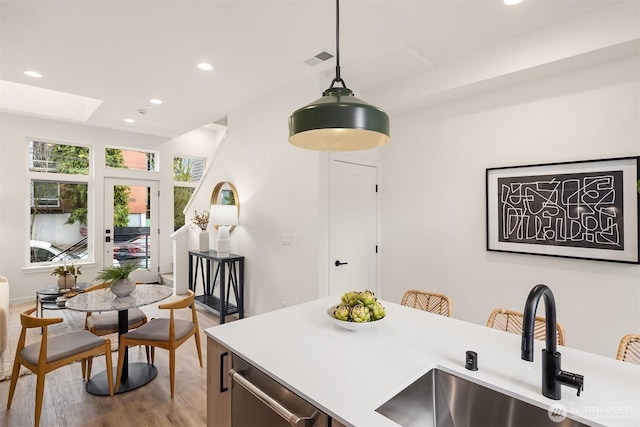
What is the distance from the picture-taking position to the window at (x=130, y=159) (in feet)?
19.1

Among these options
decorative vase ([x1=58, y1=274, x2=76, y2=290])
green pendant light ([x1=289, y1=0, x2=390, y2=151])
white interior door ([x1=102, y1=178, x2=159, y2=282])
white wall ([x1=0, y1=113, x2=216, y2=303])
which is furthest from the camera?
white interior door ([x1=102, y1=178, x2=159, y2=282])

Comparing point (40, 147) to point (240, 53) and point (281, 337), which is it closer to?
point (240, 53)

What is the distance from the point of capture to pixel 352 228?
3.59 m

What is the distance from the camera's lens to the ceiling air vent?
2.85m

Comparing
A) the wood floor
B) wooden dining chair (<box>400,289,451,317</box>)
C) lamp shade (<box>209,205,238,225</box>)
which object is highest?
lamp shade (<box>209,205,238,225</box>)

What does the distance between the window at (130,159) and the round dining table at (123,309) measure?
148 inches

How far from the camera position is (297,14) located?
2293mm

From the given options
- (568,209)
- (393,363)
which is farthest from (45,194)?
(568,209)

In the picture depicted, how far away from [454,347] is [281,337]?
776 millimetres

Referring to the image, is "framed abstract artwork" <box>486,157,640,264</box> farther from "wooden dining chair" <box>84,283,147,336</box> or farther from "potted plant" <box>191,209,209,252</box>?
"potted plant" <box>191,209,209,252</box>

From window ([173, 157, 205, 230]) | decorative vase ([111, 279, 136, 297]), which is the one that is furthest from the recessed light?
window ([173, 157, 205, 230])

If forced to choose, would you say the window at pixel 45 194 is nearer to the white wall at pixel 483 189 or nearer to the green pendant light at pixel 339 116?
the white wall at pixel 483 189

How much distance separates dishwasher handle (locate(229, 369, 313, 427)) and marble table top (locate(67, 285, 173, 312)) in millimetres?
1543

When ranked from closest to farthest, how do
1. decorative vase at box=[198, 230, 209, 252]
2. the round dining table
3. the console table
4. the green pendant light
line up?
the green pendant light
the round dining table
the console table
decorative vase at box=[198, 230, 209, 252]
